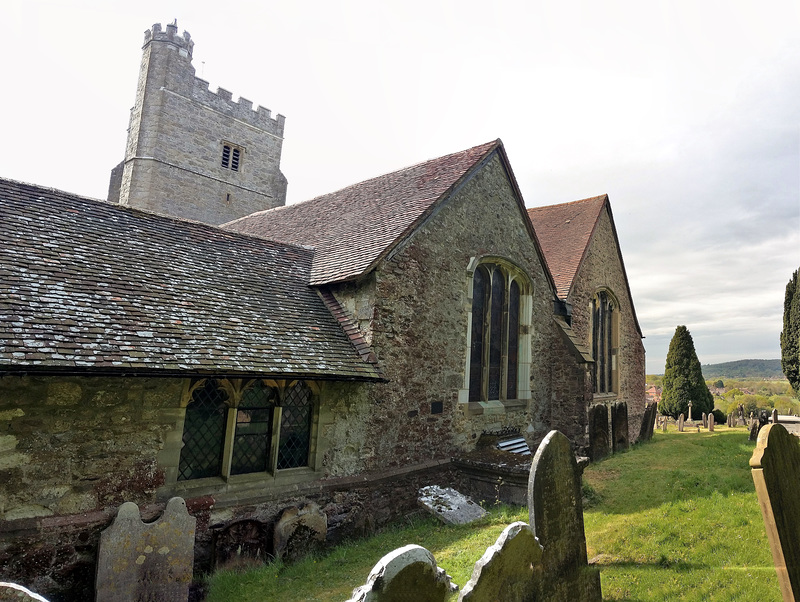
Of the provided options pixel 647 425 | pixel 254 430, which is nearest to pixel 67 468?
pixel 254 430

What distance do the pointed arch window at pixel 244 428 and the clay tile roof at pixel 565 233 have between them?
930cm

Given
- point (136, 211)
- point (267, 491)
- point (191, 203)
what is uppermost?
point (191, 203)

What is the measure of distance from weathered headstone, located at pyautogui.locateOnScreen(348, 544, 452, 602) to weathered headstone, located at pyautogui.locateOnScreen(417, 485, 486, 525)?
474 centimetres

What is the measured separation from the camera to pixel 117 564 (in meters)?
5.52

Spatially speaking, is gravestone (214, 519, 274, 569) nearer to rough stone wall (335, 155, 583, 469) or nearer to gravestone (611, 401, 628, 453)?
rough stone wall (335, 155, 583, 469)

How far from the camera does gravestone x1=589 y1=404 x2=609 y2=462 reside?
13.5 m

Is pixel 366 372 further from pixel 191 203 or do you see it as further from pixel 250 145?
pixel 250 145

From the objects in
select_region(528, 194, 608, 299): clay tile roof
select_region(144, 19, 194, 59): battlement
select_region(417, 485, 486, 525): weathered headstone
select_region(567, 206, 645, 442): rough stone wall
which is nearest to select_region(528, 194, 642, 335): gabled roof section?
select_region(528, 194, 608, 299): clay tile roof

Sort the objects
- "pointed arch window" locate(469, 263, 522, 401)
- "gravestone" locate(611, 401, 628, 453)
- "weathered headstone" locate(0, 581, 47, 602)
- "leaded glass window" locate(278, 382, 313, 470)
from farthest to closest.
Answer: "gravestone" locate(611, 401, 628, 453) → "pointed arch window" locate(469, 263, 522, 401) → "leaded glass window" locate(278, 382, 313, 470) → "weathered headstone" locate(0, 581, 47, 602)

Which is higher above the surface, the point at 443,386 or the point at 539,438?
the point at 443,386

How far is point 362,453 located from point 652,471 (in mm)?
7433

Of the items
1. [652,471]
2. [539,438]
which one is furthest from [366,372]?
[652,471]

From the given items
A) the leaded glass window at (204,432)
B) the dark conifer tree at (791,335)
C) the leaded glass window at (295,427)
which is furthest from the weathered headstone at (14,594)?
the dark conifer tree at (791,335)

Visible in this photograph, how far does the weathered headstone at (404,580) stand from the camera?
10.7ft
